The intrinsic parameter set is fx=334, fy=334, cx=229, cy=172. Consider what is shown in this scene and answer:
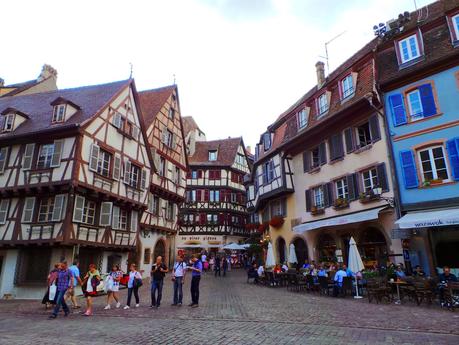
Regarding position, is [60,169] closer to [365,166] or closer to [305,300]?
[305,300]

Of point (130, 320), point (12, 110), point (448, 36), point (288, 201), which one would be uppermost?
point (448, 36)

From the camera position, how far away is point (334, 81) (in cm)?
1948

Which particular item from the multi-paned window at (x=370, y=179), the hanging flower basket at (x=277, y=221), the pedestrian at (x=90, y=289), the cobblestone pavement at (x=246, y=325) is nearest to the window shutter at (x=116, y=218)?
the cobblestone pavement at (x=246, y=325)

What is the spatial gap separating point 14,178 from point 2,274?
472 cm

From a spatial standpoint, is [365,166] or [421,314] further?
[365,166]

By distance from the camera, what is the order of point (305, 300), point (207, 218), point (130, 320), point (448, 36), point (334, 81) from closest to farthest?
point (130, 320), point (305, 300), point (448, 36), point (334, 81), point (207, 218)

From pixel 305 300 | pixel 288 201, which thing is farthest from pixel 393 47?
pixel 305 300

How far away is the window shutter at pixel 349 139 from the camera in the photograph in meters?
17.7

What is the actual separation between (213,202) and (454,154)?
2863cm

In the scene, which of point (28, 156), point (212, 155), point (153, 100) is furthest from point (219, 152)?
point (28, 156)

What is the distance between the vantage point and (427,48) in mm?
15406

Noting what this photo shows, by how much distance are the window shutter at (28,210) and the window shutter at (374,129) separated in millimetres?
17025

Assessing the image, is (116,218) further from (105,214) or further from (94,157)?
(94,157)

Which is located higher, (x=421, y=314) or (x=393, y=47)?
(x=393, y=47)
